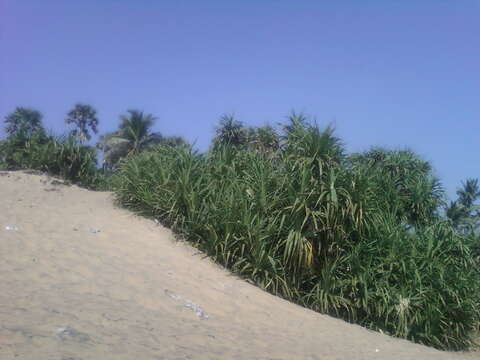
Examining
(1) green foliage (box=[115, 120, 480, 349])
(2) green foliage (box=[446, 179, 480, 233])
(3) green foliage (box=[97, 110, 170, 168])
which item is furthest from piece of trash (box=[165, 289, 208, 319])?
(3) green foliage (box=[97, 110, 170, 168])

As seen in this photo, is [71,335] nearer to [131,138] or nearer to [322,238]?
[322,238]

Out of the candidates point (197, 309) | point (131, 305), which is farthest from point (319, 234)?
point (131, 305)

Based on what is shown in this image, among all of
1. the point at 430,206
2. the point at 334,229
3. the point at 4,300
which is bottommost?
the point at 4,300

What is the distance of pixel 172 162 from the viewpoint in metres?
9.87

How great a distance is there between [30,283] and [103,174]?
10.5m

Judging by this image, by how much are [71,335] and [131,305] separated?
1483 millimetres

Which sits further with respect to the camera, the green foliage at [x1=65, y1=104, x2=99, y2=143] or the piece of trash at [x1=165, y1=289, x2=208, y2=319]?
the green foliage at [x1=65, y1=104, x2=99, y2=143]

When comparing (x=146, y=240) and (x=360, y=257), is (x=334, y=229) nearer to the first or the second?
(x=360, y=257)

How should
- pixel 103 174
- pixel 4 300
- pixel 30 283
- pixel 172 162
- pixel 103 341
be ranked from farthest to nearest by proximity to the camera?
pixel 103 174
pixel 172 162
pixel 30 283
pixel 4 300
pixel 103 341

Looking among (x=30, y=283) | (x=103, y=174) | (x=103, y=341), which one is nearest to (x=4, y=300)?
(x=30, y=283)

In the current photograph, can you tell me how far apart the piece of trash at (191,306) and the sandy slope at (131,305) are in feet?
0.08

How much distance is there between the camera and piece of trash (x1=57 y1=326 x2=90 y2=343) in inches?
153

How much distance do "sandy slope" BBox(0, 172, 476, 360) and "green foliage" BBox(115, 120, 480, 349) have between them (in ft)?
1.88

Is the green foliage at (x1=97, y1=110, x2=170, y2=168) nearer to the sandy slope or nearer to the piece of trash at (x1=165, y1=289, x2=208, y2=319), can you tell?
the sandy slope
